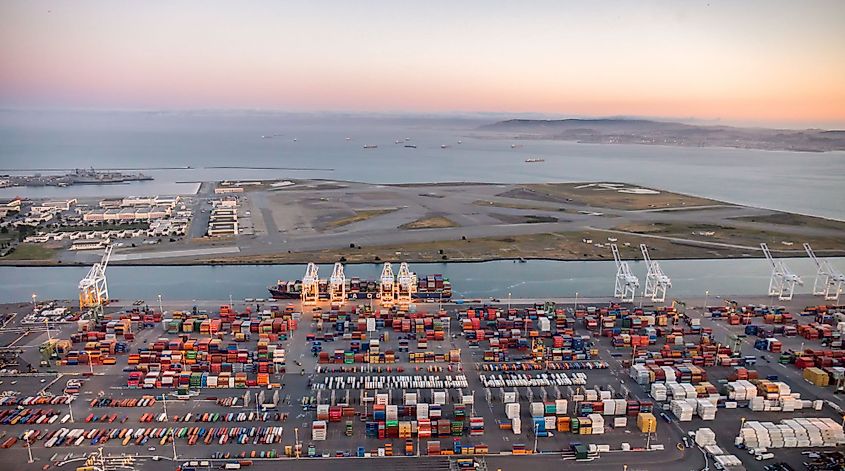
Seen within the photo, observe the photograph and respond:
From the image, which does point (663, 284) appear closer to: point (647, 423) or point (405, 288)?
point (405, 288)

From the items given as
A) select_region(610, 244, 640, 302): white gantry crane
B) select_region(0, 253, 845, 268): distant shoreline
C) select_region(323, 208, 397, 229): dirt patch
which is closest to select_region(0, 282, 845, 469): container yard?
select_region(610, 244, 640, 302): white gantry crane

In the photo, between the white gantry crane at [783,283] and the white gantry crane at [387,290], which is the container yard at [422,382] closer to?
the white gantry crane at [387,290]

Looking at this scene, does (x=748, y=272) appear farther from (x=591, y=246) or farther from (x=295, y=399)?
(x=295, y=399)

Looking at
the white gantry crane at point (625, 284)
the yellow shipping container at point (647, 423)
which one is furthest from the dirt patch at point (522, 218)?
the yellow shipping container at point (647, 423)

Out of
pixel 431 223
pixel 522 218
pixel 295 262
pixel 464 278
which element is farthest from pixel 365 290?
pixel 522 218

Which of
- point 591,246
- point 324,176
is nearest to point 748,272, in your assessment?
point 591,246

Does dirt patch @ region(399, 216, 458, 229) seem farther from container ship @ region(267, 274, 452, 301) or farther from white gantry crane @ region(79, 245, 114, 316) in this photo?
A: white gantry crane @ region(79, 245, 114, 316)
